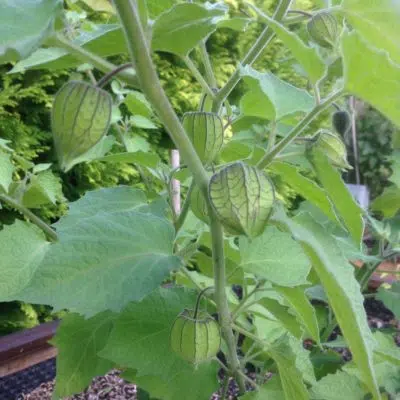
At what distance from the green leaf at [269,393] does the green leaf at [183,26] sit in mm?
355

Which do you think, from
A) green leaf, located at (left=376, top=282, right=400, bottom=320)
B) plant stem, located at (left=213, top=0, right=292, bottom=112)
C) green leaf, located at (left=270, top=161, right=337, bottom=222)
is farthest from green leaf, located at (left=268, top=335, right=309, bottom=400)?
green leaf, located at (left=376, top=282, right=400, bottom=320)

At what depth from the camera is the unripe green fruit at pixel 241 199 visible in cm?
40

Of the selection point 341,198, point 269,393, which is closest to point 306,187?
point 341,198

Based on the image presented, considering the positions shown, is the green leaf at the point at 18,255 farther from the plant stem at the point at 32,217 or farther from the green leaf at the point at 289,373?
the green leaf at the point at 289,373

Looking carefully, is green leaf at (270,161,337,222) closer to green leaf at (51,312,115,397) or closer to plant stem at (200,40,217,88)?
plant stem at (200,40,217,88)

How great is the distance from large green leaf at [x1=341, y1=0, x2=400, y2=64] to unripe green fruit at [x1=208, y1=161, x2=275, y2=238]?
12 cm

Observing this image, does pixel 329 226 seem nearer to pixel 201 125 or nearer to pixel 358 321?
pixel 201 125

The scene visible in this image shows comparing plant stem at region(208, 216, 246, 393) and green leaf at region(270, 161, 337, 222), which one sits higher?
green leaf at region(270, 161, 337, 222)

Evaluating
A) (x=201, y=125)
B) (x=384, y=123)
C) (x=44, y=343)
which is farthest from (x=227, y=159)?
(x=384, y=123)

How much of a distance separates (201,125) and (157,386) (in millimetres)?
285

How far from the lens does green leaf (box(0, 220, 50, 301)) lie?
602 mm

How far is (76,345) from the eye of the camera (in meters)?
0.64

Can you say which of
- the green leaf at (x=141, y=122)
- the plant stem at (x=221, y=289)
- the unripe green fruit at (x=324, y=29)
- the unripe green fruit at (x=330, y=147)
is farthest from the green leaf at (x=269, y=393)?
the green leaf at (x=141, y=122)

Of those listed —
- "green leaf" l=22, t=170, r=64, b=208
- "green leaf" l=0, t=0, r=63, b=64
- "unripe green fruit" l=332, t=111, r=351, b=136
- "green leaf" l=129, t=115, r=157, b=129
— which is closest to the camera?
"green leaf" l=0, t=0, r=63, b=64
